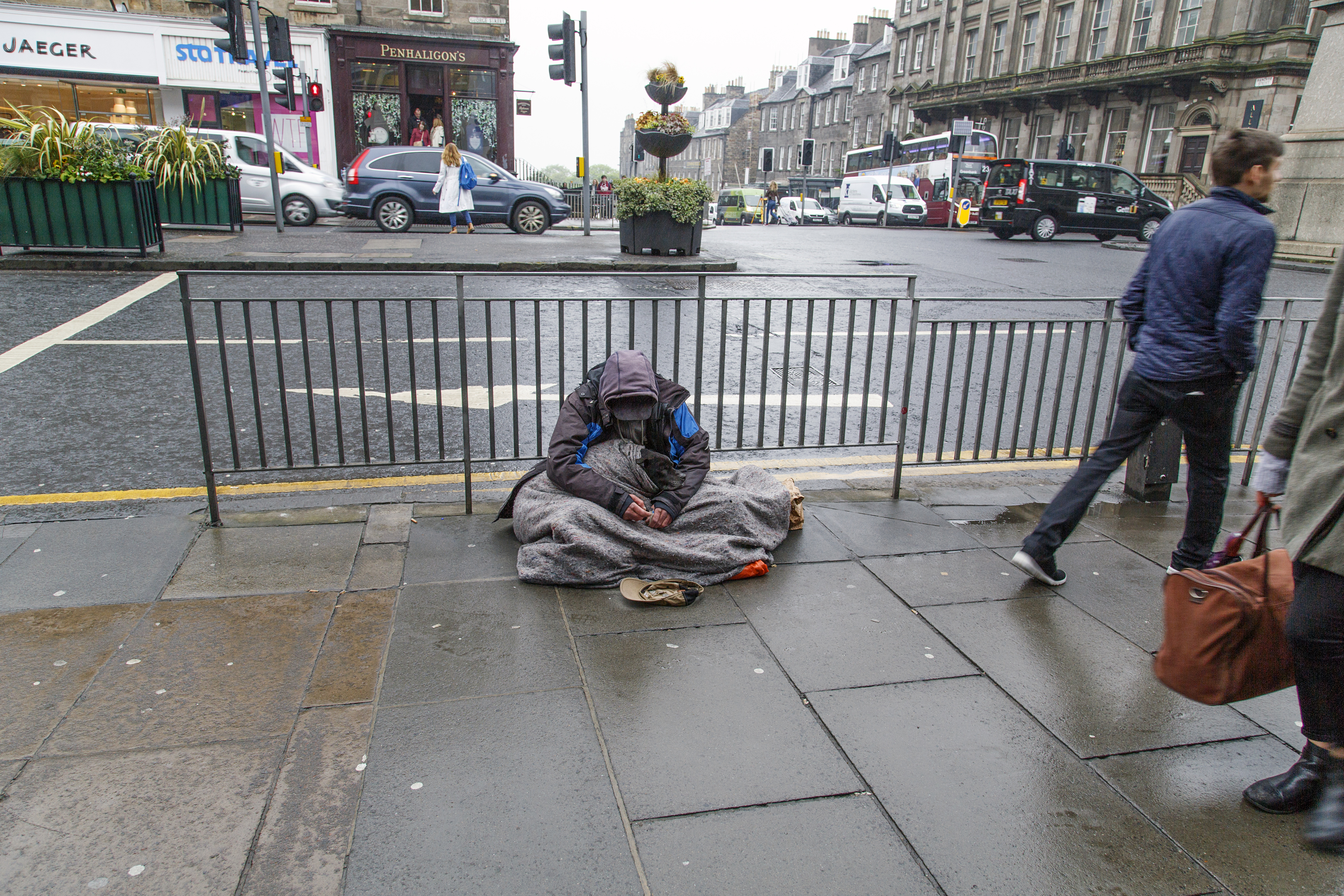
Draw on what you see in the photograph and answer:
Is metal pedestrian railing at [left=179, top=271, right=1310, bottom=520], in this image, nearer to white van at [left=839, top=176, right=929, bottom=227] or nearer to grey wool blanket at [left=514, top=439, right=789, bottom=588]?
grey wool blanket at [left=514, top=439, right=789, bottom=588]

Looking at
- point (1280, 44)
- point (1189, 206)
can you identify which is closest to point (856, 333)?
point (1189, 206)

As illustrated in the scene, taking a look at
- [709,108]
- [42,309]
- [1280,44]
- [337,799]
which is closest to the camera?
[337,799]

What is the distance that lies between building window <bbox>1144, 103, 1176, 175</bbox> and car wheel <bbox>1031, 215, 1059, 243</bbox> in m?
12.9

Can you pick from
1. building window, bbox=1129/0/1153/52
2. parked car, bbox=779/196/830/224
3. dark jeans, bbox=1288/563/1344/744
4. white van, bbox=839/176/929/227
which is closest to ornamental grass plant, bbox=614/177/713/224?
dark jeans, bbox=1288/563/1344/744

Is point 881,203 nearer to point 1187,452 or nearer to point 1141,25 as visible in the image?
point 1141,25

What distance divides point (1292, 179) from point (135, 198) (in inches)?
742

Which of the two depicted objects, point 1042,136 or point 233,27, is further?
point 1042,136

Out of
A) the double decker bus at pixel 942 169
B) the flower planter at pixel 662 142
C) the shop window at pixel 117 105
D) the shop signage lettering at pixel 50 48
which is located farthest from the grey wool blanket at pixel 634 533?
the double decker bus at pixel 942 169

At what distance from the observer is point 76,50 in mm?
24344

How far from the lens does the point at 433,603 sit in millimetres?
3359

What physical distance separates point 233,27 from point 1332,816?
17685mm

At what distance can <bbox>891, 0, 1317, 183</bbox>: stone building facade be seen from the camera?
103 feet

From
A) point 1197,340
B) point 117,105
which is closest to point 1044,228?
point 1197,340

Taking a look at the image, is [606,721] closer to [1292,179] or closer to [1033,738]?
[1033,738]
